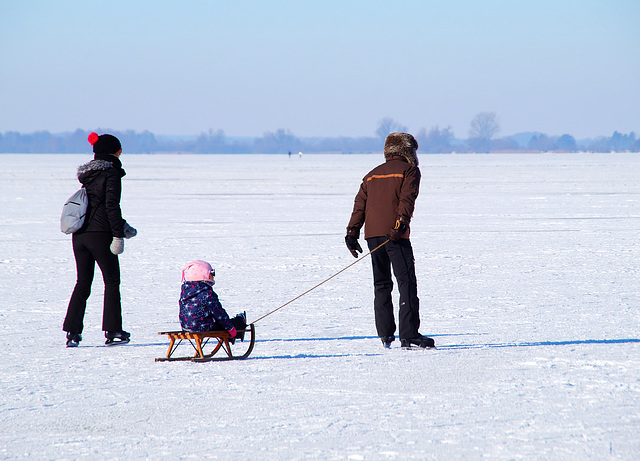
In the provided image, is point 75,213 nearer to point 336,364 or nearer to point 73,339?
point 73,339

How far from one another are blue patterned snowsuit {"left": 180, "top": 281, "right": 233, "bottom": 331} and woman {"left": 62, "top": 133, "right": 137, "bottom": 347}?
793mm

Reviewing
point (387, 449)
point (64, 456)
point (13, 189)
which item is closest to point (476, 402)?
point (387, 449)

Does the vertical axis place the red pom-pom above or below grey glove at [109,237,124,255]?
above

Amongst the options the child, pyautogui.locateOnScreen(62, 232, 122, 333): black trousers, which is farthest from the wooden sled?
pyautogui.locateOnScreen(62, 232, 122, 333): black trousers

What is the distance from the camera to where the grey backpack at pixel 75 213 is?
18.8ft

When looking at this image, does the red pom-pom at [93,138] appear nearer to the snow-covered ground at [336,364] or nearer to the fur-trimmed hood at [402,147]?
the snow-covered ground at [336,364]

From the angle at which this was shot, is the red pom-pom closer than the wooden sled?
No

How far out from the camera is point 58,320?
22.4 ft

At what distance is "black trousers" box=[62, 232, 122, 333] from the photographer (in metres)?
5.82

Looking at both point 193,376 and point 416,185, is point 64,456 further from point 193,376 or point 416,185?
point 416,185

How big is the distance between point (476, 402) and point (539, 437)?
0.64m

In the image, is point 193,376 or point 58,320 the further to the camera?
point 58,320

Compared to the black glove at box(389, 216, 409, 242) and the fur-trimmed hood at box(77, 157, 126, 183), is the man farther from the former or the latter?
the fur-trimmed hood at box(77, 157, 126, 183)

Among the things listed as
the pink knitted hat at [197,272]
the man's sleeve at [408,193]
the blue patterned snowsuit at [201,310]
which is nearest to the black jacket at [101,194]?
the pink knitted hat at [197,272]
